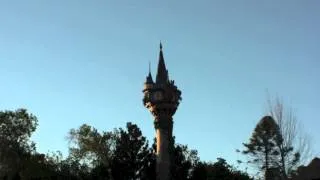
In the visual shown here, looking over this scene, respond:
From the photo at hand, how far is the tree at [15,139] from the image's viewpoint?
6284 cm

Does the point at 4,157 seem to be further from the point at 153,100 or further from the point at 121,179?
the point at 153,100

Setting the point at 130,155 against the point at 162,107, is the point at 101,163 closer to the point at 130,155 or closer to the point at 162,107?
the point at 130,155

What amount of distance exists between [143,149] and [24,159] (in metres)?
14.3

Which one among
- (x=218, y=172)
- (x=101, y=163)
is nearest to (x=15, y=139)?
(x=101, y=163)

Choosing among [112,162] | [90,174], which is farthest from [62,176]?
[112,162]

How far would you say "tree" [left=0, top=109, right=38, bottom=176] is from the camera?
206 feet

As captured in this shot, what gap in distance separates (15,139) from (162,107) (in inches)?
878

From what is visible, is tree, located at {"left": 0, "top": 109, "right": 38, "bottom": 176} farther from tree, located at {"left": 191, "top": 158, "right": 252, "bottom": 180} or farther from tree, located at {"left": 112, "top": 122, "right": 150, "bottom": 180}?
tree, located at {"left": 191, "top": 158, "right": 252, "bottom": 180}

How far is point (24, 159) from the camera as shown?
6450 cm

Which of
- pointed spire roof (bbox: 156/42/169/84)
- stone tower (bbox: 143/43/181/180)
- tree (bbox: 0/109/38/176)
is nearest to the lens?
stone tower (bbox: 143/43/181/180)

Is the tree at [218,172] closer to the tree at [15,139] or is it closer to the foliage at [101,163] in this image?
the foliage at [101,163]

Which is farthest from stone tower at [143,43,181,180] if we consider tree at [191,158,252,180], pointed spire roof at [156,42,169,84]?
tree at [191,158,252,180]

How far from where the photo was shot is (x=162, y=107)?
50.1m

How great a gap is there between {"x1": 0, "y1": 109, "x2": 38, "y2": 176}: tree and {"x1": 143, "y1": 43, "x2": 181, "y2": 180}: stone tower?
64.1 ft
